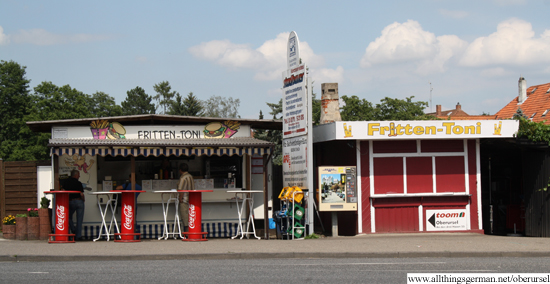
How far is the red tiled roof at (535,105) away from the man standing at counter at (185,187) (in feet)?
89.2

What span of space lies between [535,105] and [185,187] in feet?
105

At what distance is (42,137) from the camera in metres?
57.0

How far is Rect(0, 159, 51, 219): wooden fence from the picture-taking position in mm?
16828

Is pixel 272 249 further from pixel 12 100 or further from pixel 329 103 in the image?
pixel 12 100

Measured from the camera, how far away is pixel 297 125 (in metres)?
15.1

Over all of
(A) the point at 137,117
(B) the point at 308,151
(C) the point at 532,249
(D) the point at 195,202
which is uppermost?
(A) the point at 137,117

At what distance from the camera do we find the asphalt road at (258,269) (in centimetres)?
836

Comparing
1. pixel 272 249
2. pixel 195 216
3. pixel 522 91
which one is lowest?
pixel 272 249

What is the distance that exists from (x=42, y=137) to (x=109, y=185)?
4605cm

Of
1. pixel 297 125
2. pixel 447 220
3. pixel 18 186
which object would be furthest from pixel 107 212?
pixel 447 220

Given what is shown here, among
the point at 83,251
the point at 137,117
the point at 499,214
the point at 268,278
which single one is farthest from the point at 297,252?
the point at 499,214

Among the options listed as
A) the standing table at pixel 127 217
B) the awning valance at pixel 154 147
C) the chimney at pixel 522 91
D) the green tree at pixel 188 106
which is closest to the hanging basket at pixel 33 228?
the awning valance at pixel 154 147

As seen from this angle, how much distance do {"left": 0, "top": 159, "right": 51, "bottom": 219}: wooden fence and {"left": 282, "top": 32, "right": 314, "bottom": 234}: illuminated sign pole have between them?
724 cm

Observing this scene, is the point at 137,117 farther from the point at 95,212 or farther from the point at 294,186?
the point at 294,186
